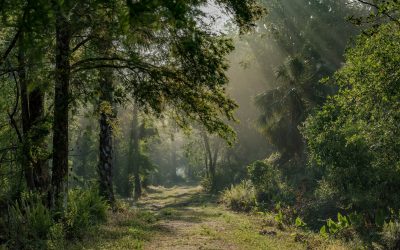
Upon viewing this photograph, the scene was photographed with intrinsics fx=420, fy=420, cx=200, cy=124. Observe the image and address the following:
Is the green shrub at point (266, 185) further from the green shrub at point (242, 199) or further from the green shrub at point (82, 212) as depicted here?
the green shrub at point (82, 212)

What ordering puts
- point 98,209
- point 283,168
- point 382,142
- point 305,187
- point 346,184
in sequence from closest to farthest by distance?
point 382,142, point 98,209, point 346,184, point 305,187, point 283,168

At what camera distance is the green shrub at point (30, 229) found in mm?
9042

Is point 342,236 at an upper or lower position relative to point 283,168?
lower

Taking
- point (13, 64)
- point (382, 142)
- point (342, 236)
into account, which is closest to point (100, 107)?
point (13, 64)

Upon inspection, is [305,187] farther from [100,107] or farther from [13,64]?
[13,64]

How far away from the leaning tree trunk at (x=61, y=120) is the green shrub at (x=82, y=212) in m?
0.62

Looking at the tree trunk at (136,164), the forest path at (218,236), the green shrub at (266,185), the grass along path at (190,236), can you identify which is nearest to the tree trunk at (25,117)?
the grass along path at (190,236)

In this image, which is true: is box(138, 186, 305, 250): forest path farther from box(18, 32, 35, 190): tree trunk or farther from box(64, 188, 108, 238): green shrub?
box(18, 32, 35, 190): tree trunk

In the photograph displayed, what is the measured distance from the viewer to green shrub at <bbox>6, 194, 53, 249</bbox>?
9.04 metres

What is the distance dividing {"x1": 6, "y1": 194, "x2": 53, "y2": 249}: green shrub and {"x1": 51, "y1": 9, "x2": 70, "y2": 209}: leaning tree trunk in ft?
1.69

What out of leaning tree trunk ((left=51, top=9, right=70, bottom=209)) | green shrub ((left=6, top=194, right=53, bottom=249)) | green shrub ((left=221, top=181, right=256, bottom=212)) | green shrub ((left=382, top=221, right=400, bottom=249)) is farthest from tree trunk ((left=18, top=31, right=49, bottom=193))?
green shrub ((left=221, top=181, right=256, bottom=212))

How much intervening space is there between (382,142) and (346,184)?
20.9 ft

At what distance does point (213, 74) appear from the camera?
27.5 feet

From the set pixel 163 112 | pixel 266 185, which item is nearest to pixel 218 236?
pixel 163 112
